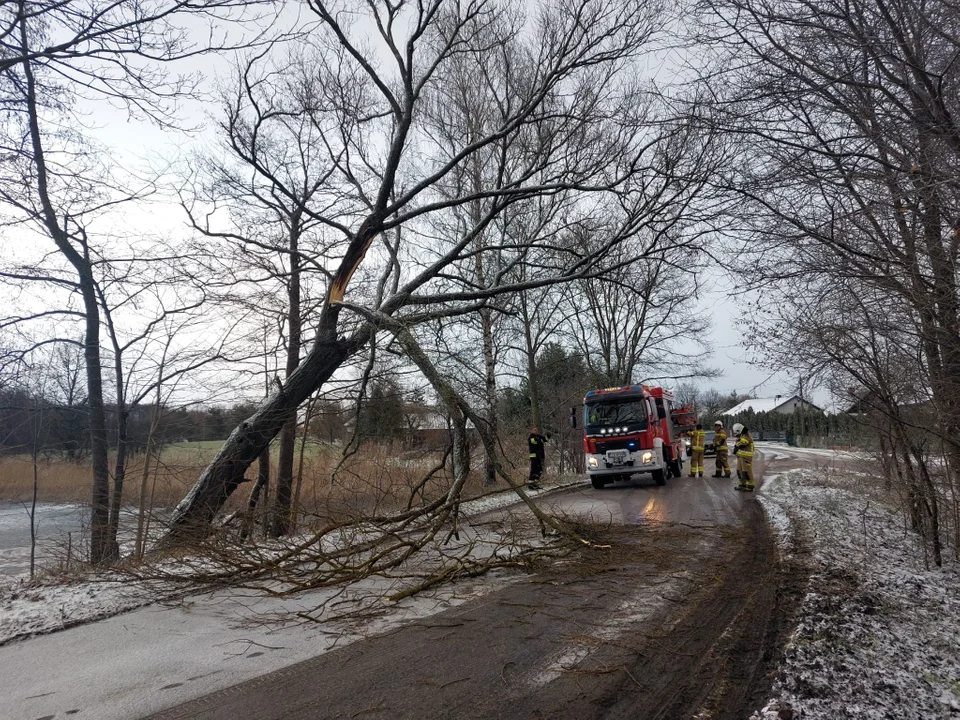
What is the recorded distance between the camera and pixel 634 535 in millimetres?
9336

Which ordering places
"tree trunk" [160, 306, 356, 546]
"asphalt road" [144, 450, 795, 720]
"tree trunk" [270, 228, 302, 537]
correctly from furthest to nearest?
"tree trunk" [270, 228, 302, 537] < "tree trunk" [160, 306, 356, 546] < "asphalt road" [144, 450, 795, 720]

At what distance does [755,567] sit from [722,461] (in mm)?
14081

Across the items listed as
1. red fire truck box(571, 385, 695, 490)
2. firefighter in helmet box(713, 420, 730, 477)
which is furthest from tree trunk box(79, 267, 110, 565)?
firefighter in helmet box(713, 420, 730, 477)

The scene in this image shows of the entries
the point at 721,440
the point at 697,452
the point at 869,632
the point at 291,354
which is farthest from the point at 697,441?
the point at 869,632

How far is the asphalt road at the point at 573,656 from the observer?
4.00m

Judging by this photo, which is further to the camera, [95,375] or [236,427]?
[236,427]

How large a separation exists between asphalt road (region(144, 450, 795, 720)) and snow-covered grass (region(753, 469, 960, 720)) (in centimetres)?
25

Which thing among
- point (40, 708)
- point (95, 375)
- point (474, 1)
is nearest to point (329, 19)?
point (474, 1)

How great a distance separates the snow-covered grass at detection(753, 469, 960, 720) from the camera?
4059 mm

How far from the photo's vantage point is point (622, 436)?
1855cm

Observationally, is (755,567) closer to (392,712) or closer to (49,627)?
(392,712)

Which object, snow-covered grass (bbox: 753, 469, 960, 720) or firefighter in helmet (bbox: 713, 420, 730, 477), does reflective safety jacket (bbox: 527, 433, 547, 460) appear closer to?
firefighter in helmet (bbox: 713, 420, 730, 477)

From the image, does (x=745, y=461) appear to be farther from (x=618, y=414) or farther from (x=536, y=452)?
(x=536, y=452)

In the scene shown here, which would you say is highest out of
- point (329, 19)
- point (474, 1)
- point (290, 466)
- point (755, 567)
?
point (474, 1)
